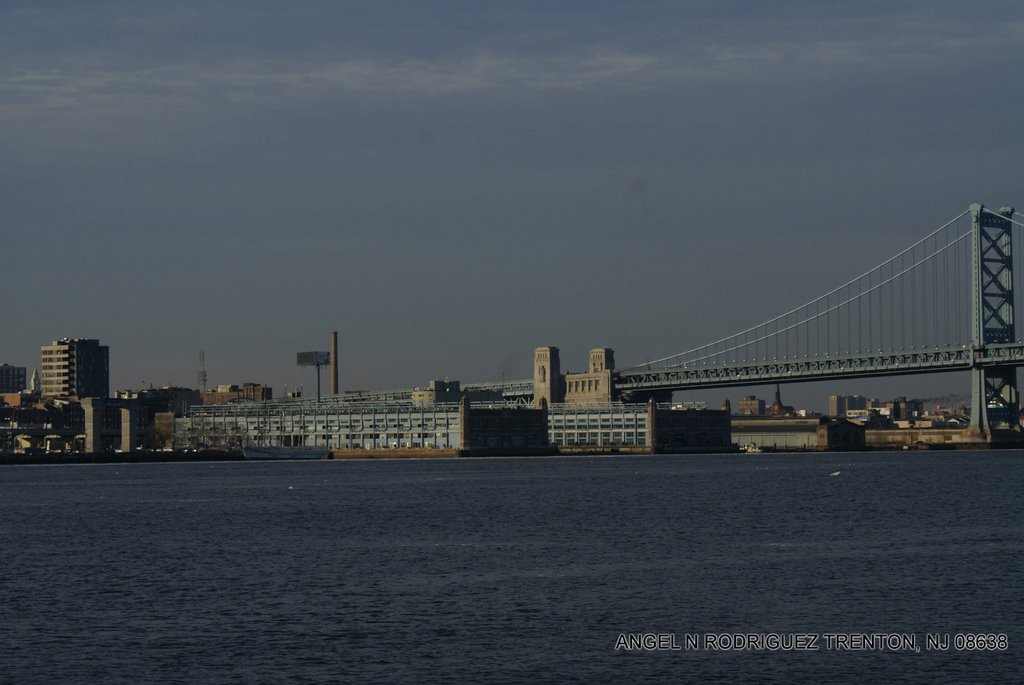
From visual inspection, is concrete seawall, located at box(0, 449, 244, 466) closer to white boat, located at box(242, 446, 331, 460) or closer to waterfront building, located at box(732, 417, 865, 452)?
white boat, located at box(242, 446, 331, 460)

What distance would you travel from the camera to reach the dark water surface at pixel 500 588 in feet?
83.0

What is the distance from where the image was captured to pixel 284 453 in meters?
162

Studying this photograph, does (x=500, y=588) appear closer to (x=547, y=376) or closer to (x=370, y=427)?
(x=370, y=427)

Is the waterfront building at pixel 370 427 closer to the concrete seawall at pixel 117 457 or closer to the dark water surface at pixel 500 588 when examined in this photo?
the concrete seawall at pixel 117 457

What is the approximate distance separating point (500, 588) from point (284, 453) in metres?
130

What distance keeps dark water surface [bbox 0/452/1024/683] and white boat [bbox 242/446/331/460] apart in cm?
9487

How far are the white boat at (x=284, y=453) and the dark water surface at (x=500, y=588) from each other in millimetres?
94874

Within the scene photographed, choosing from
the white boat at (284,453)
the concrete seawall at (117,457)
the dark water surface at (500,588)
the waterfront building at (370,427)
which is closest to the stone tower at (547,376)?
the waterfront building at (370,427)

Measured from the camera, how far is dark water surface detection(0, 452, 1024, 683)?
25312 mm

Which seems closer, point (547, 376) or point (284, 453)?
point (284, 453)

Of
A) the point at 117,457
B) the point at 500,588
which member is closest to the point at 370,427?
the point at 117,457

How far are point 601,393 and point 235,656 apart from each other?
496 feet

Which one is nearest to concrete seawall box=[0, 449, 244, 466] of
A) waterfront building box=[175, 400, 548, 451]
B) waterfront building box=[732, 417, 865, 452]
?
waterfront building box=[175, 400, 548, 451]

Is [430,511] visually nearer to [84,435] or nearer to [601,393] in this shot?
[601,393]
